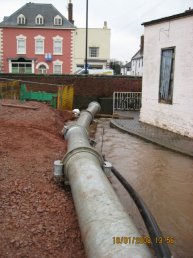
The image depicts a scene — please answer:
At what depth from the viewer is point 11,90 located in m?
18.4

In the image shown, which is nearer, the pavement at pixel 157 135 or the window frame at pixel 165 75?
the pavement at pixel 157 135

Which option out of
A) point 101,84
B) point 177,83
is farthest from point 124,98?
point 177,83

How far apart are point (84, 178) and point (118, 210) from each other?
1.18 m

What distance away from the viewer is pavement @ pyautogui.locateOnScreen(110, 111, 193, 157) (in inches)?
436

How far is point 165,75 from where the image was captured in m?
14.1

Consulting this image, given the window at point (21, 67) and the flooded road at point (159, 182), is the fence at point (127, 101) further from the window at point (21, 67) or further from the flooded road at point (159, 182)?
the window at point (21, 67)

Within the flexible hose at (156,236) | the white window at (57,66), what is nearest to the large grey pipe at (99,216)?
the flexible hose at (156,236)

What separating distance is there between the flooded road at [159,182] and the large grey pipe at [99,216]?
1.24 meters

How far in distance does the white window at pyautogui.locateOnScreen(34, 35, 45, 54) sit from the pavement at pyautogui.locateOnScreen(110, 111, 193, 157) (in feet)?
105

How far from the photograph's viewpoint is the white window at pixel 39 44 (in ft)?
153

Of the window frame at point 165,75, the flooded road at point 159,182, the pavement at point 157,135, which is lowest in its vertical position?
the flooded road at point 159,182

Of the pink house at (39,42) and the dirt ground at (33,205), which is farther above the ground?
the pink house at (39,42)

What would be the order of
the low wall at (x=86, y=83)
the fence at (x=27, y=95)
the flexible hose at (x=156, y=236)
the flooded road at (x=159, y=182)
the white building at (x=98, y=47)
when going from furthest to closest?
the white building at (x=98, y=47), the low wall at (x=86, y=83), the fence at (x=27, y=95), the flooded road at (x=159, y=182), the flexible hose at (x=156, y=236)

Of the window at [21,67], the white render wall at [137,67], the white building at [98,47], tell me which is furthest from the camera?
the white render wall at [137,67]
